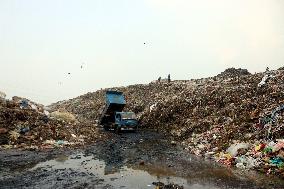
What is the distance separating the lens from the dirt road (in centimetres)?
1059

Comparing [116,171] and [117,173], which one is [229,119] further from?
[117,173]

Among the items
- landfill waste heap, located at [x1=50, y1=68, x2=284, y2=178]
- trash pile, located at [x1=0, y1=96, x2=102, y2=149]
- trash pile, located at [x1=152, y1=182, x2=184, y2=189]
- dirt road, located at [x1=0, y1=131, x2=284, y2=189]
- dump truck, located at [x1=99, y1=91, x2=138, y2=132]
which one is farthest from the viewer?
dump truck, located at [x1=99, y1=91, x2=138, y2=132]

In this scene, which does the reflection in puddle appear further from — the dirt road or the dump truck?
the dump truck

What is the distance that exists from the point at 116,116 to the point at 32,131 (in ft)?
27.6

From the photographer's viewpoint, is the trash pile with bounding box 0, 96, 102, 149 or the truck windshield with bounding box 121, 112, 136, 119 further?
the truck windshield with bounding box 121, 112, 136, 119

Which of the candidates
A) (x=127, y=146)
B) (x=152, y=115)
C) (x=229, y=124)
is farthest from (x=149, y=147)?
(x=152, y=115)

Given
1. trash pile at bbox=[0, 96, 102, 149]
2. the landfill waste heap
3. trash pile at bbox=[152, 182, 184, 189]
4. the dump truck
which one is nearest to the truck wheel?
the dump truck

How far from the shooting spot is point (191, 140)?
2009cm

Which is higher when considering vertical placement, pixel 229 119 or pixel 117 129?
pixel 229 119

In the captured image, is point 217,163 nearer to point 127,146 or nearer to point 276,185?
point 276,185

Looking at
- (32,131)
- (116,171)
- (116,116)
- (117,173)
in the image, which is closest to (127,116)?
(116,116)

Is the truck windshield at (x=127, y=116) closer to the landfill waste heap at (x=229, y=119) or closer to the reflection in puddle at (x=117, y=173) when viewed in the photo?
the landfill waste heap at (x=229, y=119)

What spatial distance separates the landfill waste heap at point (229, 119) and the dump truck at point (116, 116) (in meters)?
2.96

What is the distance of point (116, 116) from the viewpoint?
2533 centimetres
